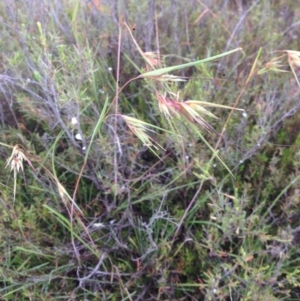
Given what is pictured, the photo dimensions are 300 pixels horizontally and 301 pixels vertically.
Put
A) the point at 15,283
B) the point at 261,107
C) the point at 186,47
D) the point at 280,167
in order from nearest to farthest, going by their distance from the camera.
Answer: the point at 15,283 < the point at 261,107 < the point at 280,167 < the point at 186,47

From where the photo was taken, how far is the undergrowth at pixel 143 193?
1220 millimetres

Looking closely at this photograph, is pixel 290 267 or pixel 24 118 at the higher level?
pixel 24 118

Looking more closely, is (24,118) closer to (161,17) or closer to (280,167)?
(161,17)

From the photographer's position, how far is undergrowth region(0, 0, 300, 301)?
4.00 feet

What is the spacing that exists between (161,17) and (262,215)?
0.94m

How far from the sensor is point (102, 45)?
1.69 meters

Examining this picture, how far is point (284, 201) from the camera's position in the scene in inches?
55.3

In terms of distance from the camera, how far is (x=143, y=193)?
55.0 inches

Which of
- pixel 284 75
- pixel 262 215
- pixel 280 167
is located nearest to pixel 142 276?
pixel 262 215

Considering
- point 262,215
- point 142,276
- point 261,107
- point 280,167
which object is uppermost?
point 261,107

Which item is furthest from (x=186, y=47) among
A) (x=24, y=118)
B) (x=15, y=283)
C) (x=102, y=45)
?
(x=15, y=283)

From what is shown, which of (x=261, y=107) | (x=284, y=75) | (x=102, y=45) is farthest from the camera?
(x=102, y=45)

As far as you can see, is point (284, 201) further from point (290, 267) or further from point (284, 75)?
point (284, 75)

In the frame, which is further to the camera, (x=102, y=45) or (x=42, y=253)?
(x=102, y=45)
